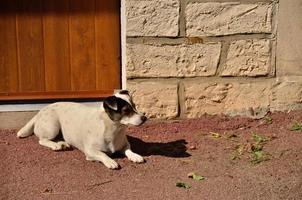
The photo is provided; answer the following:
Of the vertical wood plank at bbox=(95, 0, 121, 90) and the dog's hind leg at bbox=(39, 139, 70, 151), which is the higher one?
the vertical wood plank at bbox=(95, 0, 121, 90)

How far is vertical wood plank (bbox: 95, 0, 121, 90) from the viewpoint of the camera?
18.2 feet

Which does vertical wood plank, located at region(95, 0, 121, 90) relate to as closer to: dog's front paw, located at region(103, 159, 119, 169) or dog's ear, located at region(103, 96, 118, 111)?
dog's ear, located at region(103, 96, 118, 111)

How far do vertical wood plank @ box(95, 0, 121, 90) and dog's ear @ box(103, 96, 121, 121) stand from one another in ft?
3.55

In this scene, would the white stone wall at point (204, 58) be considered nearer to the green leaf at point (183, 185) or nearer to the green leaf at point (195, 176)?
the green leaf at point (195, 176)

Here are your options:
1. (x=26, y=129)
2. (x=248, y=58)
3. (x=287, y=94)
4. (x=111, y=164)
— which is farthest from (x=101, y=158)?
(x=287, y=94)

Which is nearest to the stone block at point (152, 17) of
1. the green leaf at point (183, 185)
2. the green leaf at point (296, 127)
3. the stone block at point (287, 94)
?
the stone block at point (287, 94)

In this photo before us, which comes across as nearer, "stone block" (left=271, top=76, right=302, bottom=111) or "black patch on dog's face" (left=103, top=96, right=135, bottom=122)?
"black patch on dog's face" (left=103, top=96, right=135, bottom=122)

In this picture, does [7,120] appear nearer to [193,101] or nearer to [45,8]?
[45,8]

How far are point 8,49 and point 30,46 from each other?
0.67ft

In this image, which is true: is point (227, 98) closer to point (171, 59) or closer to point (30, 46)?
point (171, 59)

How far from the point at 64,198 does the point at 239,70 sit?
2362 millimetres

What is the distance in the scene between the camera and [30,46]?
554 cm

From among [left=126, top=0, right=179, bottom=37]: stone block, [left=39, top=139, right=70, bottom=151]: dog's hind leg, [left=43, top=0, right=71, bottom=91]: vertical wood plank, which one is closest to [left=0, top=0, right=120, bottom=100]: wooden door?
[left=43, top=0, right=71, bottom=91]: vertical wood plank

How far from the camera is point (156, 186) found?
421 centimetres
